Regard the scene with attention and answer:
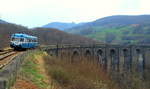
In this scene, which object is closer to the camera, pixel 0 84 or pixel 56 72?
pixel 0 84

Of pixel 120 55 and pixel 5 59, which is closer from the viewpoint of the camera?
pixel 5 59

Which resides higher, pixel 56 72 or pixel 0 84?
pixel 0 84

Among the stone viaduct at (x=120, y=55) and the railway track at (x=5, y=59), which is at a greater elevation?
the railway track at (x=5, y=59)

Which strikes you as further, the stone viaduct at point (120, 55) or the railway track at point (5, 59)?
the stone viaduct at point (120, 55)

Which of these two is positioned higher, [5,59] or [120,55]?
[5,59]

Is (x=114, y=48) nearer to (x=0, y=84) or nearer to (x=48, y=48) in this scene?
(x=48, y=48)

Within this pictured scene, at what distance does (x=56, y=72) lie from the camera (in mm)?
20969

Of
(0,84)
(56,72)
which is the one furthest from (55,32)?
(0,84)

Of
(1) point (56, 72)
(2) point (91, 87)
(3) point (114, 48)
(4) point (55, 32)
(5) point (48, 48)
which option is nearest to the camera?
(2) point (91, 87)

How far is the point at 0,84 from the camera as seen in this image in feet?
24.3

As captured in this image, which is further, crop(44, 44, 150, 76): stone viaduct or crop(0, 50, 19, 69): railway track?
crop(44, 44, 150, 76): stone viaduct

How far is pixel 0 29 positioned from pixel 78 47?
170 feet

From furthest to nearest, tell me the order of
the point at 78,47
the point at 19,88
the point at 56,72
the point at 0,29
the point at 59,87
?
1. the point at 0,29
2. the point at 78,47
3. the point at 56,72
4. the point at 59,87
5. the point at 19,88

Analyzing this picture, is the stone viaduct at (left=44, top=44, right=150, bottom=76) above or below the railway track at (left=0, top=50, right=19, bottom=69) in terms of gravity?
below
